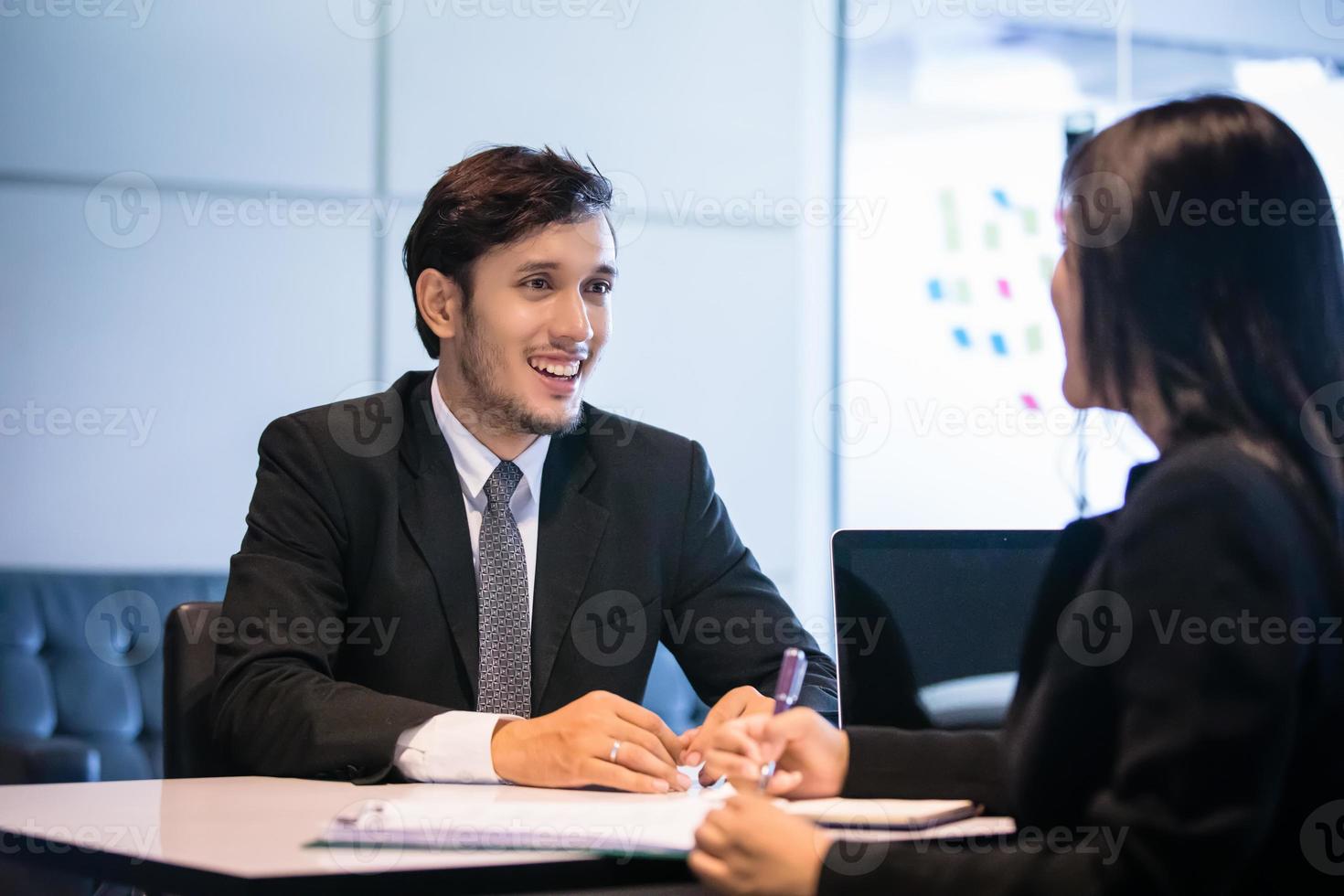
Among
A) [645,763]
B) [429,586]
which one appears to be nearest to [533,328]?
[429,586]

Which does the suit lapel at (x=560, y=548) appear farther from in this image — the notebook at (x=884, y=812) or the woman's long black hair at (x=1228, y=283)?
the woman's long black hair at (x=1228, y=283)

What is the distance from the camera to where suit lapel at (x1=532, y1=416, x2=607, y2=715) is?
190 cm

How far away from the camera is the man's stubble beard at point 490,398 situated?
79.9 inches

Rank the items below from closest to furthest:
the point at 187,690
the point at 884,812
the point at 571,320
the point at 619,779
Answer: the point at 884,812, the point at 619,779, the point at 187,690, the point at 571,320

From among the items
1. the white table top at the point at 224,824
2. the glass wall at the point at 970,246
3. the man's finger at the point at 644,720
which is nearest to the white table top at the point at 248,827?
the white table top at the point at 224,824

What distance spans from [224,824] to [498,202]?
3.72 feet

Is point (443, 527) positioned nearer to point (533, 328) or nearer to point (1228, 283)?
point (533, 328)

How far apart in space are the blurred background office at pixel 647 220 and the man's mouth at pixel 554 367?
5.11ft

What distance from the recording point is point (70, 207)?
129 inches

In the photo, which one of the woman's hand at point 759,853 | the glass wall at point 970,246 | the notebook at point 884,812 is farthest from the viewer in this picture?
the glass wall at point 970,246

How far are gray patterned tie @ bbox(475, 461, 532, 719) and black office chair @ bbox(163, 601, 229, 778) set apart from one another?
38 centimetres

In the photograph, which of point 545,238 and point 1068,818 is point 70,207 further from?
point 1068,818

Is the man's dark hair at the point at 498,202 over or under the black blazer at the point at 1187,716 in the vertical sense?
over

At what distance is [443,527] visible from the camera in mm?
1912
